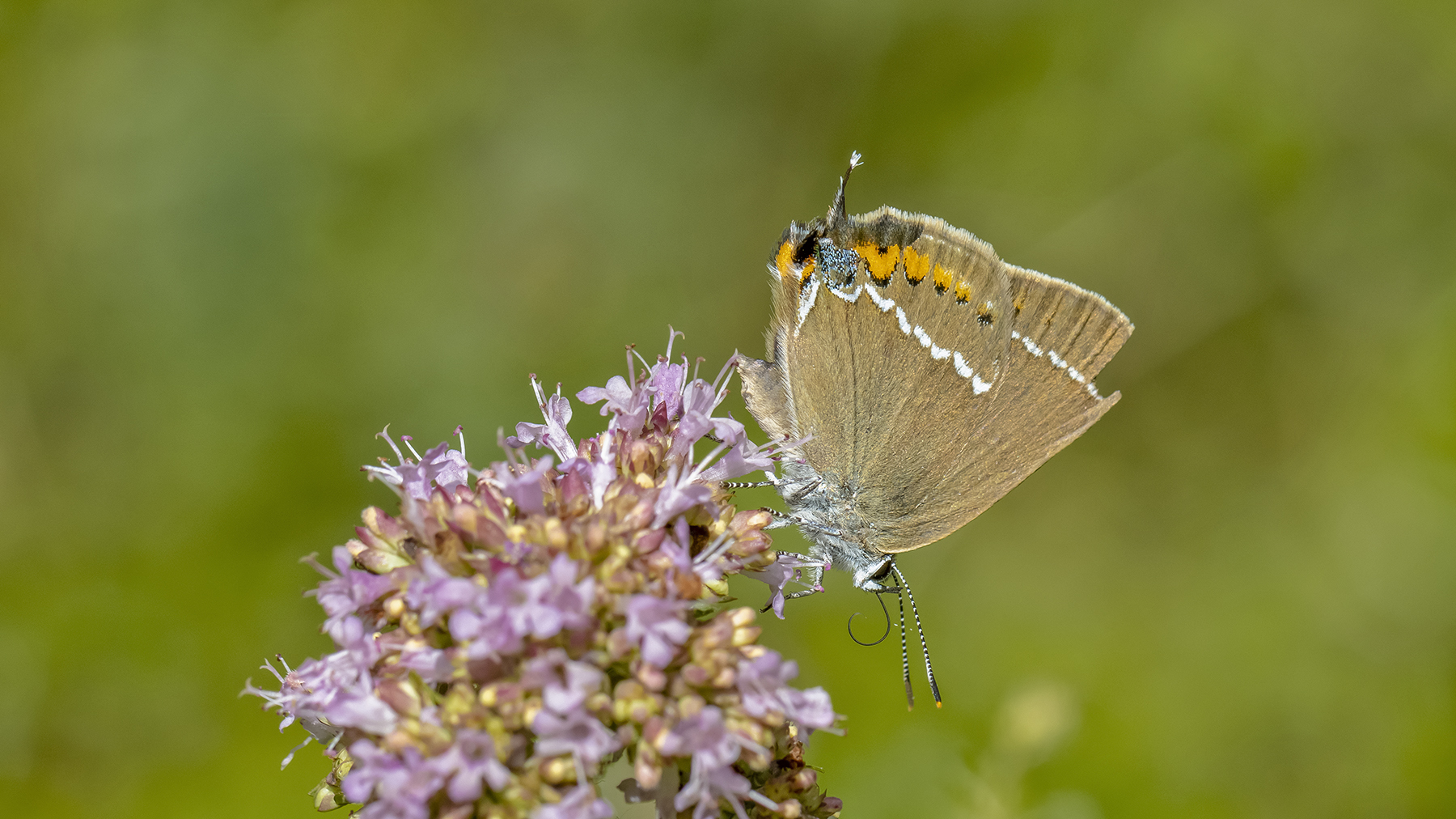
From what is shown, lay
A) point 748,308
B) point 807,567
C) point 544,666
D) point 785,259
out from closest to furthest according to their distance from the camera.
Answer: point 544,666, point 807,567, point 785,259, point 748,308

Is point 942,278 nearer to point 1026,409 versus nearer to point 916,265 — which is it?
point 916,265

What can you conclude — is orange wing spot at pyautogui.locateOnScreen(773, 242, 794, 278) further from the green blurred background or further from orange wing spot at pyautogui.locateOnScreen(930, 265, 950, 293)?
the green blurred background

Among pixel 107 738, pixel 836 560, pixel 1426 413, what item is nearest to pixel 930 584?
pixel 836 560

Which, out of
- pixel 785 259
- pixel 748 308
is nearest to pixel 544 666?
pixel 785 259

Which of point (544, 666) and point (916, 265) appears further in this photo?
point (916, 265)

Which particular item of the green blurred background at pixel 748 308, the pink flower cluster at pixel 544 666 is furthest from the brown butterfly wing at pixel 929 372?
the green blurred background at pixel 748 308
